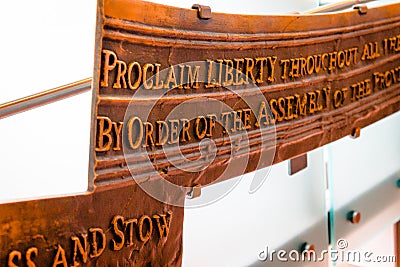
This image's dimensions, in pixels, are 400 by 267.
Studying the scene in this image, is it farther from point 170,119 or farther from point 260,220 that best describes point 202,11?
point 260,220

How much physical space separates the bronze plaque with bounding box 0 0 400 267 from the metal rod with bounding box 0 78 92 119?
0.59 feet

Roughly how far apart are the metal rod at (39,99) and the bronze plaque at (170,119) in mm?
179

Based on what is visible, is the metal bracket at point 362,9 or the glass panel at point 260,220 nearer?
the metal bracket at point 362,9

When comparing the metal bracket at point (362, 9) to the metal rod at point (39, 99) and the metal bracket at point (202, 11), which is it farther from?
the metal rod at point (39, 99)

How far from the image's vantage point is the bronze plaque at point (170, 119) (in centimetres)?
66

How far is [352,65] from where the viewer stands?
1.17m

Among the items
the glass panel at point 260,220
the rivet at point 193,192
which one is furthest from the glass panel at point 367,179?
the rivet at point 193,192

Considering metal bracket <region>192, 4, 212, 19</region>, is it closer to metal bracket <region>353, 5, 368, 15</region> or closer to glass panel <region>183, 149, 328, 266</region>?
metal bracket <region>353, 5, 368, 15</region>

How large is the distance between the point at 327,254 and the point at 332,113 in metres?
0.83

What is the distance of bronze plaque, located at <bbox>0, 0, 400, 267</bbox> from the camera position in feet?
2.16

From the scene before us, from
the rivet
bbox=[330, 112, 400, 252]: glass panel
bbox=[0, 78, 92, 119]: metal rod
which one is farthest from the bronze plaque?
bbox=[330, 112, 400, 252]: glass panel

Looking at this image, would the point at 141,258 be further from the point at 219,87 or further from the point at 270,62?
the point at 270,62

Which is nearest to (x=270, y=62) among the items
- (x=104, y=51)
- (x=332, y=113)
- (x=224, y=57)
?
(x=224, y=57)

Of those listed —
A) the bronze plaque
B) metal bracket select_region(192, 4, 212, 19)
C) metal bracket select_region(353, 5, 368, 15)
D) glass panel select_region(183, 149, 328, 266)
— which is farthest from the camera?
glass panel select_region(183, 149, 328, 266)
